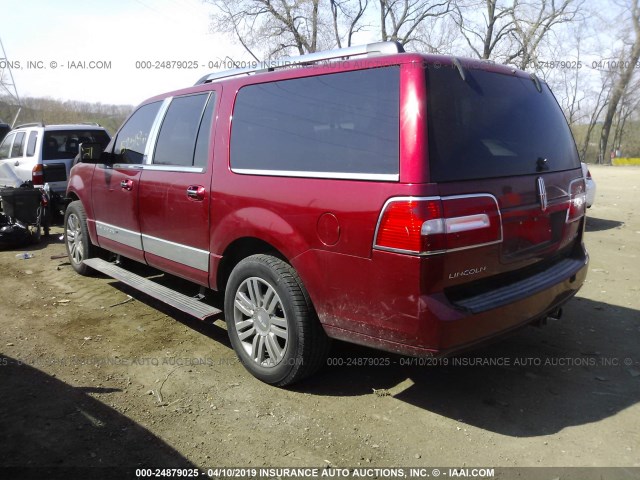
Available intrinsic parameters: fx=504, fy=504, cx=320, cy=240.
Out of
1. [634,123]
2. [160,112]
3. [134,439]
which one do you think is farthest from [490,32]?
[634,123]

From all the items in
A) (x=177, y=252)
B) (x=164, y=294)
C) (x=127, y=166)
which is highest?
(x=127, y=166)

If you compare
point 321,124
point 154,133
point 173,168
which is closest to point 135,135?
point 154,133

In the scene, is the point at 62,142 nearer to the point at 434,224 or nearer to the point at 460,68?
the point at 460,68

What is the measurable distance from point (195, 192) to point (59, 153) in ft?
22.9

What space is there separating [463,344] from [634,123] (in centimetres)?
6321

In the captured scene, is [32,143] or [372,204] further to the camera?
[32,143]

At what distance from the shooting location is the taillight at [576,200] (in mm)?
3405

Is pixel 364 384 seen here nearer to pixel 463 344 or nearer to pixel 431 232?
pixel 463 344

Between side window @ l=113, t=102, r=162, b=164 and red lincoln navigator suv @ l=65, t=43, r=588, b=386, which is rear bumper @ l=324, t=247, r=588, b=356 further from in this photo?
A: side window @ l=113, t=102, r=162, b=164

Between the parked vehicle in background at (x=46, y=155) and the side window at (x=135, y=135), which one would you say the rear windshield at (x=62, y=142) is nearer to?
the parked vehicle in background at (x=46, y=155)

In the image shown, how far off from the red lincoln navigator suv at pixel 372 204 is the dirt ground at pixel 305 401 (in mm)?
393

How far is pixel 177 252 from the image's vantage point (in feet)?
13.7

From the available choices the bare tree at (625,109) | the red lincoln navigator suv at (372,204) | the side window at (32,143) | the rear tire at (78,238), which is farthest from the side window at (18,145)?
the bare tree at (625,109)

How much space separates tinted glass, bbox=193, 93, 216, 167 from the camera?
3.86 metres
